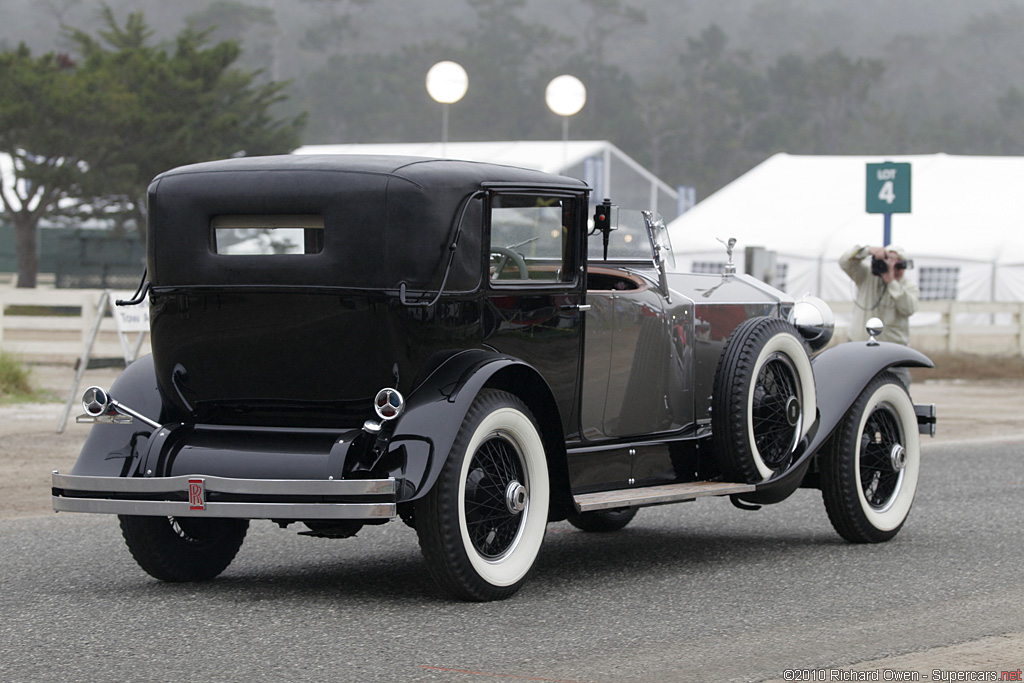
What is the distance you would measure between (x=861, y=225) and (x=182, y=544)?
1025 inches

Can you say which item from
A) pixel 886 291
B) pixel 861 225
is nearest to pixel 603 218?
pixel 886 291

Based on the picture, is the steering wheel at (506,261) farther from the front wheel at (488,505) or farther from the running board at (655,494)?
the running board at (655,494)

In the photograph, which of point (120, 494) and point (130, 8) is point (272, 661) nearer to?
point (120, 494)

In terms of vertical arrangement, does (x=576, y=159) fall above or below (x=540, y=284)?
above

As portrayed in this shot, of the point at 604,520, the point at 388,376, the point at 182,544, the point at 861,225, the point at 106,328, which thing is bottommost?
the point at 604,520

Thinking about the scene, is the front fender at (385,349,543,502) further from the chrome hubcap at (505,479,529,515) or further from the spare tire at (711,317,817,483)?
the spare tire at (711,317,817,483)

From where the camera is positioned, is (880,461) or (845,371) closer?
(845,371)

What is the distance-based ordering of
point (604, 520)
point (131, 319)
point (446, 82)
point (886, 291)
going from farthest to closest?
point (446, 82) < point (131, 319) < point (886, 291) < point (604, 520)

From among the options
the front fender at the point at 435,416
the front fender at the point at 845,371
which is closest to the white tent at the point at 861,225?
the front fender at the point at 845,371

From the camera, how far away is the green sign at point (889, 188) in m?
16.0

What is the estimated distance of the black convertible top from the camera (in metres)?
5.72

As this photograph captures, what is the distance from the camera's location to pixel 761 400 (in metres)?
7.11

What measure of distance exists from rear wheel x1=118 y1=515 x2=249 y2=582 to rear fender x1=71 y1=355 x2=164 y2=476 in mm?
312

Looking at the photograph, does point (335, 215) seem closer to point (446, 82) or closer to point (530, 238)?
point (530, 238)
